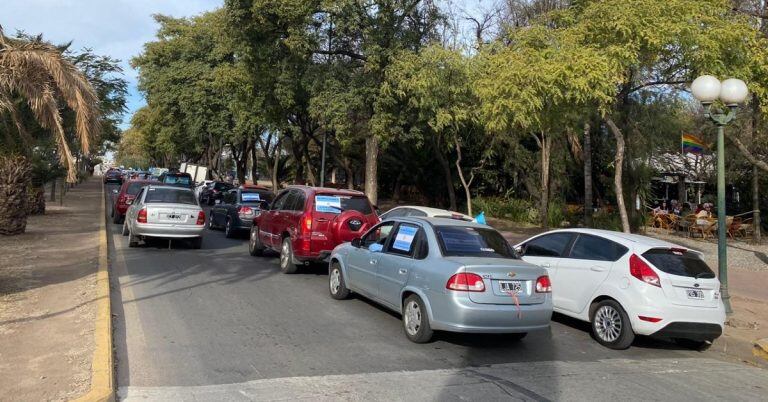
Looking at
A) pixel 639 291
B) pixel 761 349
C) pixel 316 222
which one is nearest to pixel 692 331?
pixel 639 291

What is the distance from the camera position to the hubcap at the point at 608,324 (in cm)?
785

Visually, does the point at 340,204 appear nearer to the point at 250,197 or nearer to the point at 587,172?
the point at 250,197

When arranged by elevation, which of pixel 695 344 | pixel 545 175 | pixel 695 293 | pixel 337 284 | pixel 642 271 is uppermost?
pixel 545 175

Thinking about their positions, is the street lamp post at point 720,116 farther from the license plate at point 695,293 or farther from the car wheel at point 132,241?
the car wheel at point 132,241

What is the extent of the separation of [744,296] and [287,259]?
28.7ft

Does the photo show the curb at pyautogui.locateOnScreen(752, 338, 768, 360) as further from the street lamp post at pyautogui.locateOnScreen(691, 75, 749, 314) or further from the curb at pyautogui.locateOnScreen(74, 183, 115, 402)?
the curb at pyautogui.locateOnScreen(74, 183, 115, 402)

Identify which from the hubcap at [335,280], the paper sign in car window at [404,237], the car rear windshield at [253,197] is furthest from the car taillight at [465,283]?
the car rear windshield at [253,197]

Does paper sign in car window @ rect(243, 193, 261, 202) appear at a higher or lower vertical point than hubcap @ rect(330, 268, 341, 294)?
higher

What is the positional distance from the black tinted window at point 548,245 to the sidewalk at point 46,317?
629 cm

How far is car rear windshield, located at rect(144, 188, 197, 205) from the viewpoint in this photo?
14.9m

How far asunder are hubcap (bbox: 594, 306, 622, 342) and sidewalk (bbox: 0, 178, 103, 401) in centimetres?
616

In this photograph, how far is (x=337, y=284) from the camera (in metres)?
9.67

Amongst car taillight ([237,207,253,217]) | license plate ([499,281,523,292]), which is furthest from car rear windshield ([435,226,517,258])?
car taillight ([237,207,253,217])

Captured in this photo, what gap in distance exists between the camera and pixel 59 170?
23.9 meters
